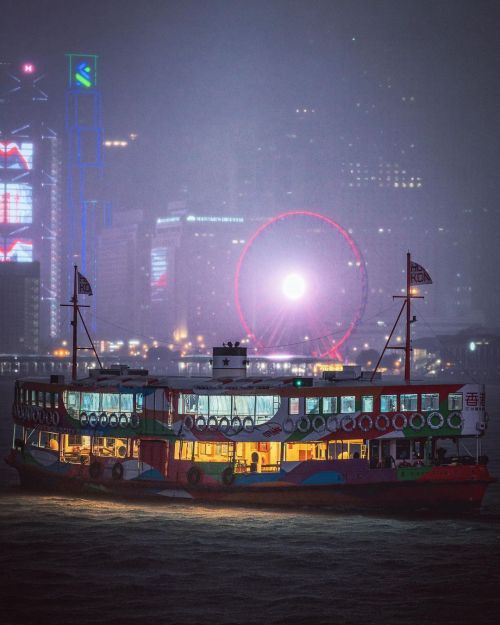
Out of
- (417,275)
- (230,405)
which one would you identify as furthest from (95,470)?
(417,275)

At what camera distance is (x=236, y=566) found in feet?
120

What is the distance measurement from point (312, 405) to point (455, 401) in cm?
611

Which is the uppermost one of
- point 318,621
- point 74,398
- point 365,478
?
point 74,398

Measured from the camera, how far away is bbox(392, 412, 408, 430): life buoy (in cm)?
4562

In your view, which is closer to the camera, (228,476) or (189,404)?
(228,476)

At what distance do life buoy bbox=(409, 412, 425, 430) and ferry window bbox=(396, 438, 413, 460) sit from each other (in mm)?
829

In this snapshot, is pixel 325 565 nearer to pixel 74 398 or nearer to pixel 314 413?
pixel 314 413

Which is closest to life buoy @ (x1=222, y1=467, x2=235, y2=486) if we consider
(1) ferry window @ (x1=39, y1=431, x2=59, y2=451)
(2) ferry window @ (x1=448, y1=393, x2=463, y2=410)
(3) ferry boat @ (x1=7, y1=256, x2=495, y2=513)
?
(3) ferry boat @ (x1=7, y1=256, x2=495, y2=513)

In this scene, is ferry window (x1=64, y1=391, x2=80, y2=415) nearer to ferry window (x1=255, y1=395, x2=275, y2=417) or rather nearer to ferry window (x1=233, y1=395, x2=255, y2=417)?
ferry window (x1=233, y1=395, x2=255, y2=417)

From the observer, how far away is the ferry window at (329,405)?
45312 millimetres

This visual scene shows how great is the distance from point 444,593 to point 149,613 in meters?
9.16

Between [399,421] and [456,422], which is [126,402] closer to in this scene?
[399,421]

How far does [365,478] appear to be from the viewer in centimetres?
4500

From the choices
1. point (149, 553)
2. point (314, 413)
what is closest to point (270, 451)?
point (314, 413)
